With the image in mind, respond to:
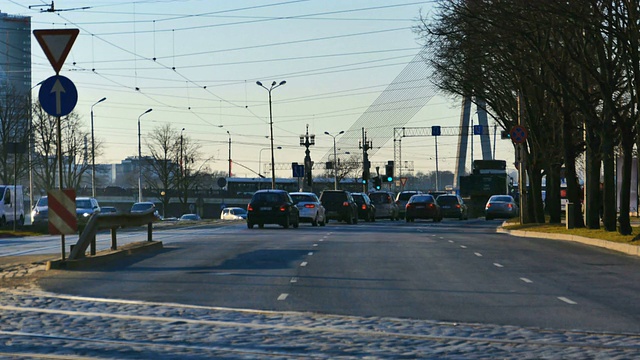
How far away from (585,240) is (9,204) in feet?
94.8

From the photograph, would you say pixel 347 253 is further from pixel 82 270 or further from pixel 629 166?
pixel 629 166

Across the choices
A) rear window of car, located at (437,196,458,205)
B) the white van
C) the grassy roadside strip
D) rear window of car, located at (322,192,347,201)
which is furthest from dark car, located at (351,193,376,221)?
the grassy roadside strip

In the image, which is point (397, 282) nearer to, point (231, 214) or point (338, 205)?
point (338, 205)

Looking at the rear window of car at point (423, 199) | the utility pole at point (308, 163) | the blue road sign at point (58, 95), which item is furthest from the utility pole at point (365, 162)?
the blue road sign at point (58, 95)

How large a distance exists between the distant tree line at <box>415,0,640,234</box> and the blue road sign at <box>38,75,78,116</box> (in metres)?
13.2

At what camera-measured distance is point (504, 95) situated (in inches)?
2085

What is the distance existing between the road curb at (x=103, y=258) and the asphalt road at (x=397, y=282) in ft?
1.21

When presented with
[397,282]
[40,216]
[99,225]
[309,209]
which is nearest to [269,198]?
[309,209]

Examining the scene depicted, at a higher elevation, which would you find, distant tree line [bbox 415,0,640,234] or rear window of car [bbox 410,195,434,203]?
distant tree line [bbox 415,0,640,234]

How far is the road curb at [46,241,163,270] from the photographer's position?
792 inches

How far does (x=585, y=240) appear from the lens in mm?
32062

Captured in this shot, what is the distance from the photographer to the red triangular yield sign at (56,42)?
1933cm

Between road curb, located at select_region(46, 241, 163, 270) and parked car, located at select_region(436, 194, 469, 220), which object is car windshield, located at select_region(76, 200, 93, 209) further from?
road curb, located at select_region(46, 241, 163, 270)

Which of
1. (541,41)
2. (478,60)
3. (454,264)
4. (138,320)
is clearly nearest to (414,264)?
(454,264)
